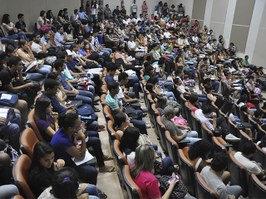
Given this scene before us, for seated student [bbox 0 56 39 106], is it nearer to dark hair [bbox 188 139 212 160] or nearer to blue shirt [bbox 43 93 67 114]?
blue shirt [bbox 43 93 67 114]

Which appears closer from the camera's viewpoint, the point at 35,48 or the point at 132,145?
the point at 132,145

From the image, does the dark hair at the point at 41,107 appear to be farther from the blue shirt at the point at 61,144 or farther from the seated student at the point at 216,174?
the seated student at the point at 216,174

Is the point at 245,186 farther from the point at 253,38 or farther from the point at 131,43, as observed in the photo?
the point at 253,38

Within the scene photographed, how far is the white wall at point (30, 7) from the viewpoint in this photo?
823 cm

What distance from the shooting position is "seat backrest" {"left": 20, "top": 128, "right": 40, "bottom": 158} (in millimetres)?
2266

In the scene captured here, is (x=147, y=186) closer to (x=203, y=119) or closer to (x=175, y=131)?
(x=175, y=131)

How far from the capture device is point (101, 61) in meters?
6.99

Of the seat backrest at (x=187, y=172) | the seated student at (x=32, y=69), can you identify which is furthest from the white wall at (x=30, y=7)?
the seat backrest at (x=187, y=172)

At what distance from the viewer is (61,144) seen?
96.0 inches

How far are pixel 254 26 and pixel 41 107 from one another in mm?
12242

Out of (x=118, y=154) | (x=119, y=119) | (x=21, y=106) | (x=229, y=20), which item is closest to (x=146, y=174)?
(x=118, y=154)

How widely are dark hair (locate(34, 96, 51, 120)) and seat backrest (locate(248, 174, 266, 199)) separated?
2.28 meters

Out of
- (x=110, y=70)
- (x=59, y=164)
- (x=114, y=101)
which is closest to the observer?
(x=59, y=164)

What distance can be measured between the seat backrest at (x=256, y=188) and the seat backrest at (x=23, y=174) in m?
2.11
